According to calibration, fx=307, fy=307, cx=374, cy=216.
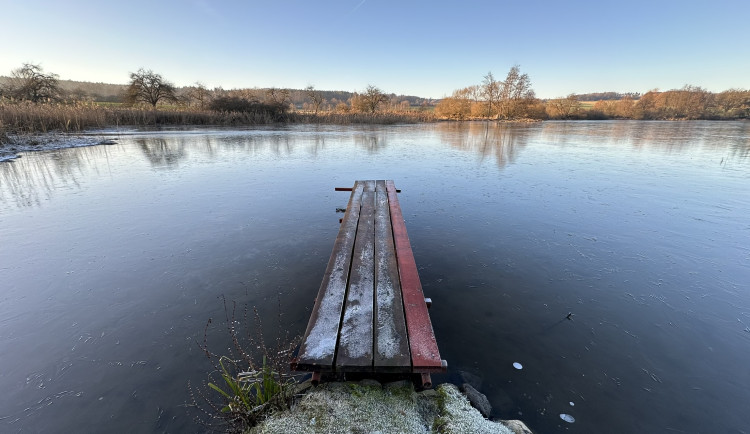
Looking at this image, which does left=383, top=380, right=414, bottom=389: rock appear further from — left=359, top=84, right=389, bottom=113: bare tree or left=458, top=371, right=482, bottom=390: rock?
left=359, top=84, right=389, bottom=113: bare tree

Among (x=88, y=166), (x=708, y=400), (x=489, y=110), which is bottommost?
(x=708, y=400)

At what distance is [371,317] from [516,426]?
3.63 ft

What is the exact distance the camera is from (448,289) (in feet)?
11.1

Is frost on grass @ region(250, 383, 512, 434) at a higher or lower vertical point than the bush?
lower

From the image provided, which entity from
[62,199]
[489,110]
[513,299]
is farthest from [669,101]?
[62,199]

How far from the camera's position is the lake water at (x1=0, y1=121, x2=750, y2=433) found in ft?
6.91

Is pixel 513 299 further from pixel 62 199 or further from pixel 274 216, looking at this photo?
pixel 62 199

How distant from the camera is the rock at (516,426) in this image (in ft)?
5.86

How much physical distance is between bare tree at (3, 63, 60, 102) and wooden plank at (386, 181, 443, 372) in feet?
118

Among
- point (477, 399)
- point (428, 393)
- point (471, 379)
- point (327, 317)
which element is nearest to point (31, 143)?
point (327, 317)

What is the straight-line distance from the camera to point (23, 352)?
7.96 ft

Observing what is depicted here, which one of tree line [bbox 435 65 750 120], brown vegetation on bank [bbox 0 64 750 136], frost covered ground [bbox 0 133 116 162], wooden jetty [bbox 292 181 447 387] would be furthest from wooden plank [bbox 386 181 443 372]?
tree line [bbox 435 65 750 120]

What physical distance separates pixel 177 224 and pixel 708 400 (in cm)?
638

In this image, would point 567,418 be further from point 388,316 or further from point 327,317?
point 327,317
